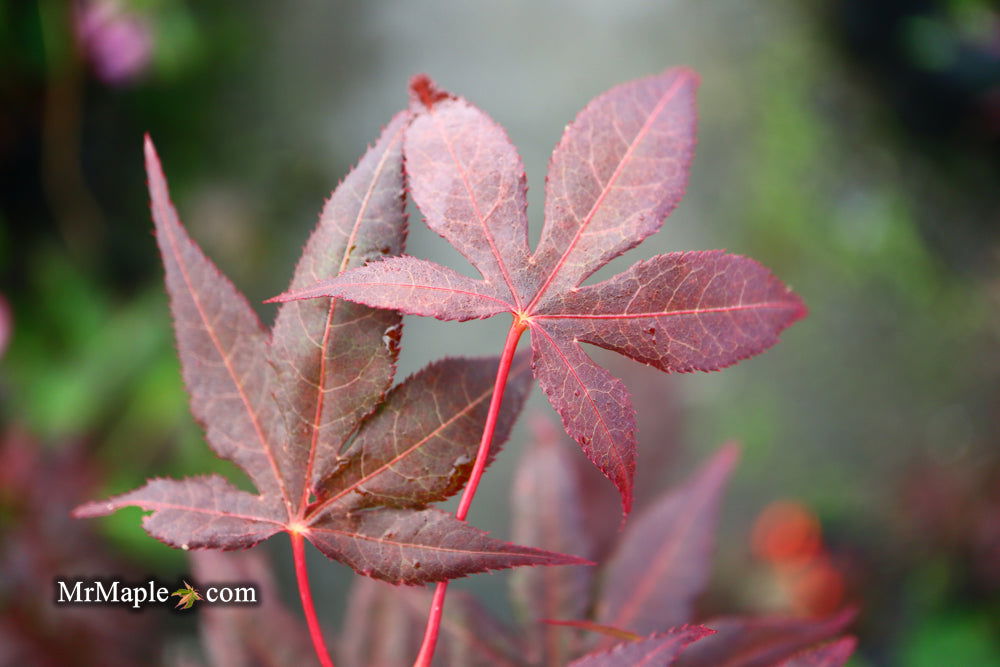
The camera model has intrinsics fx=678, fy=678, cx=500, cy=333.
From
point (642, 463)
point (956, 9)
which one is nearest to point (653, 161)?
point (642, 463)

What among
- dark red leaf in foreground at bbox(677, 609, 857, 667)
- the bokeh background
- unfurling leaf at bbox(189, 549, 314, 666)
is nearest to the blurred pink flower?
the bokeh background

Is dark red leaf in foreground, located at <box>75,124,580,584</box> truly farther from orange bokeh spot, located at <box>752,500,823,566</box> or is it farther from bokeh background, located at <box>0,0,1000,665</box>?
orange bokeh spot, located at <box>752,500,823,566</box>

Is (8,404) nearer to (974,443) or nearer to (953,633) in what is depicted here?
(953,633)

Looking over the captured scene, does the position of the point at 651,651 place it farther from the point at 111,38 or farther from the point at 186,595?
the point at 111,38

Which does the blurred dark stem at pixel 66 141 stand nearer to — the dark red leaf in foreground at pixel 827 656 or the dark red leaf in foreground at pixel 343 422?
the dark red leaf in foreground at pixel 343 422

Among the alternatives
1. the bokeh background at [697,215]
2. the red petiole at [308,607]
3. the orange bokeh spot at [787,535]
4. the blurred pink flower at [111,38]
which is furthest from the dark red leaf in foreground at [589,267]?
the orange bokeh spot at [787,535]

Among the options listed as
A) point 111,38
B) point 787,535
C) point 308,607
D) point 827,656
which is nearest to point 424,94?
point 308,607
